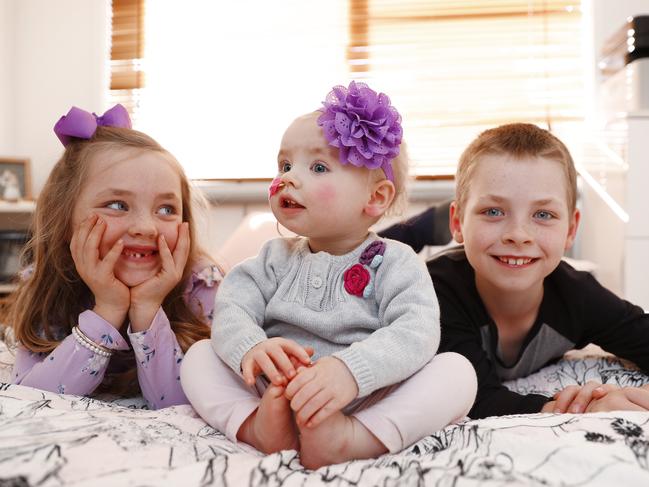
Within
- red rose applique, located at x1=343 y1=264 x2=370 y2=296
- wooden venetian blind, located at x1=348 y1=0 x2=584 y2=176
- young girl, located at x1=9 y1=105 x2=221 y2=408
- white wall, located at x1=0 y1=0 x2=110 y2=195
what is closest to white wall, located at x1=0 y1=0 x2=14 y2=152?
white wall, located at x1=0 y1=0 x2=110 y2=195

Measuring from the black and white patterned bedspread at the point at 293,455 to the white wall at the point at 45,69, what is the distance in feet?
7.66

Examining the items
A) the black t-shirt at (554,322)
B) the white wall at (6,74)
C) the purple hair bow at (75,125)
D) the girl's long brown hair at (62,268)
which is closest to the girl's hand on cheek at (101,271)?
the girl's long brown hair at (62,268)

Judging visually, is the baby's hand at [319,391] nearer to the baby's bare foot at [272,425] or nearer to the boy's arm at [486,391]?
the baby's bare foot at [272,425]

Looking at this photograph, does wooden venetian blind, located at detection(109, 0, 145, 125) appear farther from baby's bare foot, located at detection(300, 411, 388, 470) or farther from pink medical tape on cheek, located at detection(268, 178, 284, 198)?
baby's bare foot, located at detection(300, 411, 388, 470)

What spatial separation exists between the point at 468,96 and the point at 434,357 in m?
1.91

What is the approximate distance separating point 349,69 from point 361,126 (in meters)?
1.85

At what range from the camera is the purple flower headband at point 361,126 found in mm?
903

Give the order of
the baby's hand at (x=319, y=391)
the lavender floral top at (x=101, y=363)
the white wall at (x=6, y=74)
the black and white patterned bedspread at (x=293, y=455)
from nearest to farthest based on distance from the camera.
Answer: the black and white patterned bedspread at (x=293, y=455) < the baby's hand at (x=319, y=391) < the lavender floral top at (x=101, y=363) < the white wall at (x=6, y=74)

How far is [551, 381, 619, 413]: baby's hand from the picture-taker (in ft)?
3.00

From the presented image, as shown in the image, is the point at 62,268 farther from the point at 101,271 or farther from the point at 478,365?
the point at 478,365

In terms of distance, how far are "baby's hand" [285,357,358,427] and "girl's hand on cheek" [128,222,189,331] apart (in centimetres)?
40

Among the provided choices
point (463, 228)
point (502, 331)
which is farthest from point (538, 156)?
point (502, 331)

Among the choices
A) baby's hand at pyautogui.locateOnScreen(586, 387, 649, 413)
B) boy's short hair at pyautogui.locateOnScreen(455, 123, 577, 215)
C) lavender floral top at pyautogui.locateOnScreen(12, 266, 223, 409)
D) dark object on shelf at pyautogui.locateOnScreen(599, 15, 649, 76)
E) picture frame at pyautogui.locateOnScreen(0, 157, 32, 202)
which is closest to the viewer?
baby's hand at pyautogui.locateOnScreen(586, 387, 649, 413)

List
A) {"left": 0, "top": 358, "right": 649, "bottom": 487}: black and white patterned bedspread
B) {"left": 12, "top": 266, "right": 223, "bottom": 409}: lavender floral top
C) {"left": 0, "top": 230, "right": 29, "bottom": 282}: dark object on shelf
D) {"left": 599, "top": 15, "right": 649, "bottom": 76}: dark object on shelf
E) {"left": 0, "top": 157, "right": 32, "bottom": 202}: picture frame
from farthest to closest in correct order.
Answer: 1. {"left": 0, "top": 157, "right": 32, "bottom": 202}: picture frame
2. {"left": 0, "top": 230, "right": 29, "bottom": 282}: dark object on shelf
3. {"left": 599, "top": 15, "right": 649, "bottom": 76}: dark object on shelf
4. {"left": 12, "top": 266, "right": 223, "bottom": 409}: lavender floral top
5. {"left": 0, "top": 358, "right": 649, "bottom": 487}: black and white patterned bedspread
